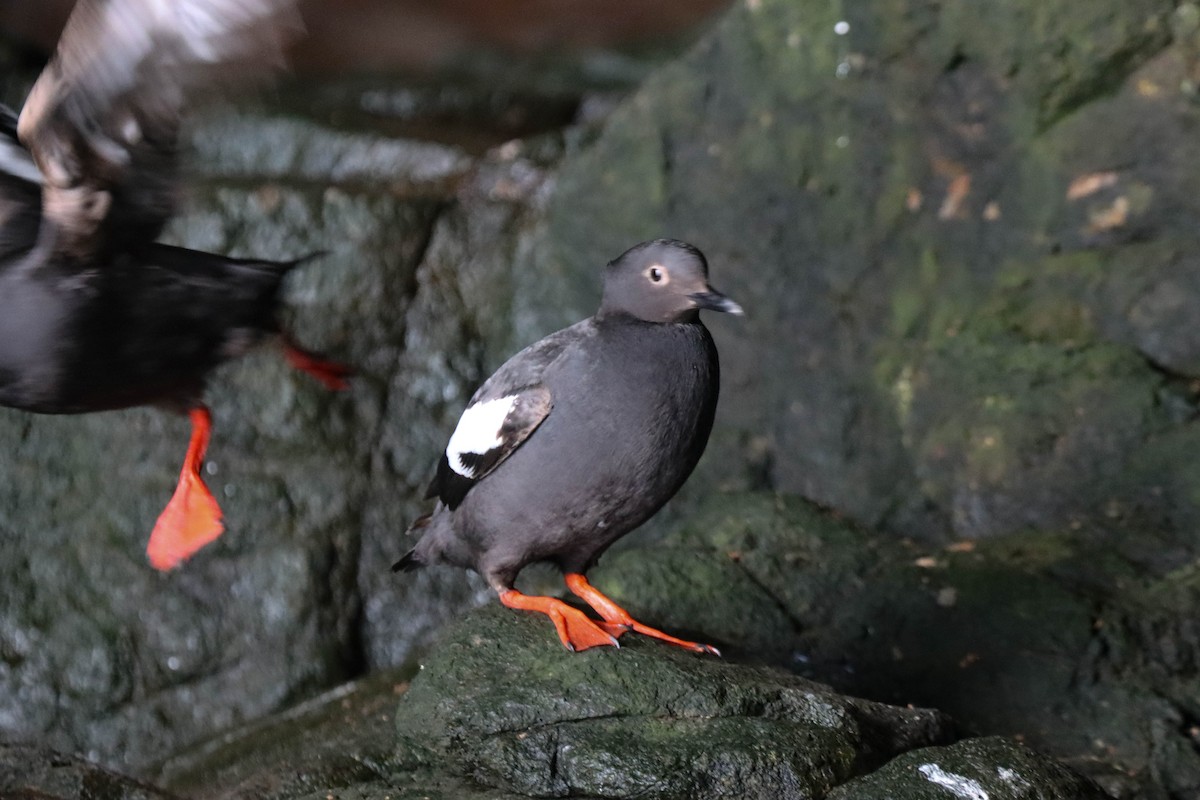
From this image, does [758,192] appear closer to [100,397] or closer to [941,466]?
[941,466]

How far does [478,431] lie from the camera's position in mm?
3305

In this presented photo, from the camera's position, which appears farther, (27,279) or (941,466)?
(941,466)

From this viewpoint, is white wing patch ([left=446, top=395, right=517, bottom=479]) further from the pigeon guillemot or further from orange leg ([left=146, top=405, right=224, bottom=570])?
orange leg ([left=146, top=405, right=224, bottom=570])

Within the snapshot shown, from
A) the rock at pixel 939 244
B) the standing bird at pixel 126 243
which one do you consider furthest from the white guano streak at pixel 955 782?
the standing bird at pixel 126 243

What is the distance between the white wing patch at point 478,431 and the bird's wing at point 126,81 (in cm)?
103

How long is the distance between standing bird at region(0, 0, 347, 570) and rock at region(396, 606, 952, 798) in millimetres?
1004

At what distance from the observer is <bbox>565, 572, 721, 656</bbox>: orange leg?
10.6 feet

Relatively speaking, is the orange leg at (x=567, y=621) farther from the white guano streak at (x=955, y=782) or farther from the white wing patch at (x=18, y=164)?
the white wing patch at (x=18, y=164)

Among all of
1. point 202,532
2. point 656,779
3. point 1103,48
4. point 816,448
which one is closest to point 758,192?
point 816,448

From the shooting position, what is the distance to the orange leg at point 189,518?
3.52 m

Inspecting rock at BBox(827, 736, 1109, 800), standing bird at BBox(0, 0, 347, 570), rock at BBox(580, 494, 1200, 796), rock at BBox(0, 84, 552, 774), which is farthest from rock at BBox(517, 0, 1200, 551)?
standing bird at BBox(0, 0, 347, 570)

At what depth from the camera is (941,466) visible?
4676mm

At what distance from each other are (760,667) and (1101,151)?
2563 mm

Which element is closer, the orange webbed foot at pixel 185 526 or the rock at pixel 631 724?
the rock at pixel 631 724
